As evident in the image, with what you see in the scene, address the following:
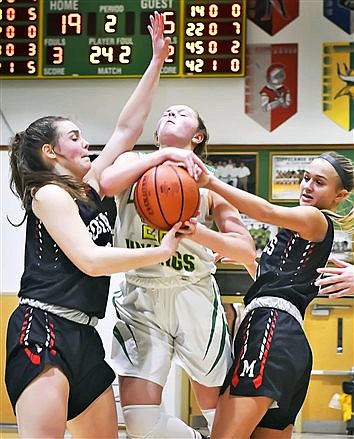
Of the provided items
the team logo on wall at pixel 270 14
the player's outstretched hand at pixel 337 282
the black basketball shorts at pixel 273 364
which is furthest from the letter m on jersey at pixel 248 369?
the team logo on wall at pixel 270 14

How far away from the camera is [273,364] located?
2.94 meters

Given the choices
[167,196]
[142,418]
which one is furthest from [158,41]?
[142,418]

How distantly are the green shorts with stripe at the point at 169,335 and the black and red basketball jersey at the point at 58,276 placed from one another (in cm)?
25

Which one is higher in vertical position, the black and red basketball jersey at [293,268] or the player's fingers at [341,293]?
the black and red basketball jersey at [293,268]

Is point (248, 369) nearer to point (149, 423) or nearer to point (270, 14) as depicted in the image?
point (149, 423)

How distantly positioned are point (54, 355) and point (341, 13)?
19.5 feet

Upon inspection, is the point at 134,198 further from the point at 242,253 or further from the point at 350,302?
the point at 350,302

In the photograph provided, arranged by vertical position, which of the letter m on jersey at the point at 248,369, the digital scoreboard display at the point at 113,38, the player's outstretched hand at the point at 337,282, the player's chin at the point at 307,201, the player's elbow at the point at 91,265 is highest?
the digital scoreboard display at the point at 113,38

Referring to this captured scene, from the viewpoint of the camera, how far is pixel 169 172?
9.16 ft

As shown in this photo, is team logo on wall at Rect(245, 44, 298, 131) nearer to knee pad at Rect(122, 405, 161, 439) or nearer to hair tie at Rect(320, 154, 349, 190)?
hair tie at Rect(320, 154, 349, 190)

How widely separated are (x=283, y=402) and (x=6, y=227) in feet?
17.9

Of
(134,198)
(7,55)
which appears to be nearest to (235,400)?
(134,198)

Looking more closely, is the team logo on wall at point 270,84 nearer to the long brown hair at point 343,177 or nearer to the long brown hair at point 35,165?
the long brown hair at point 343,177

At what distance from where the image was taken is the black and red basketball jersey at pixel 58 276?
9.09ft
